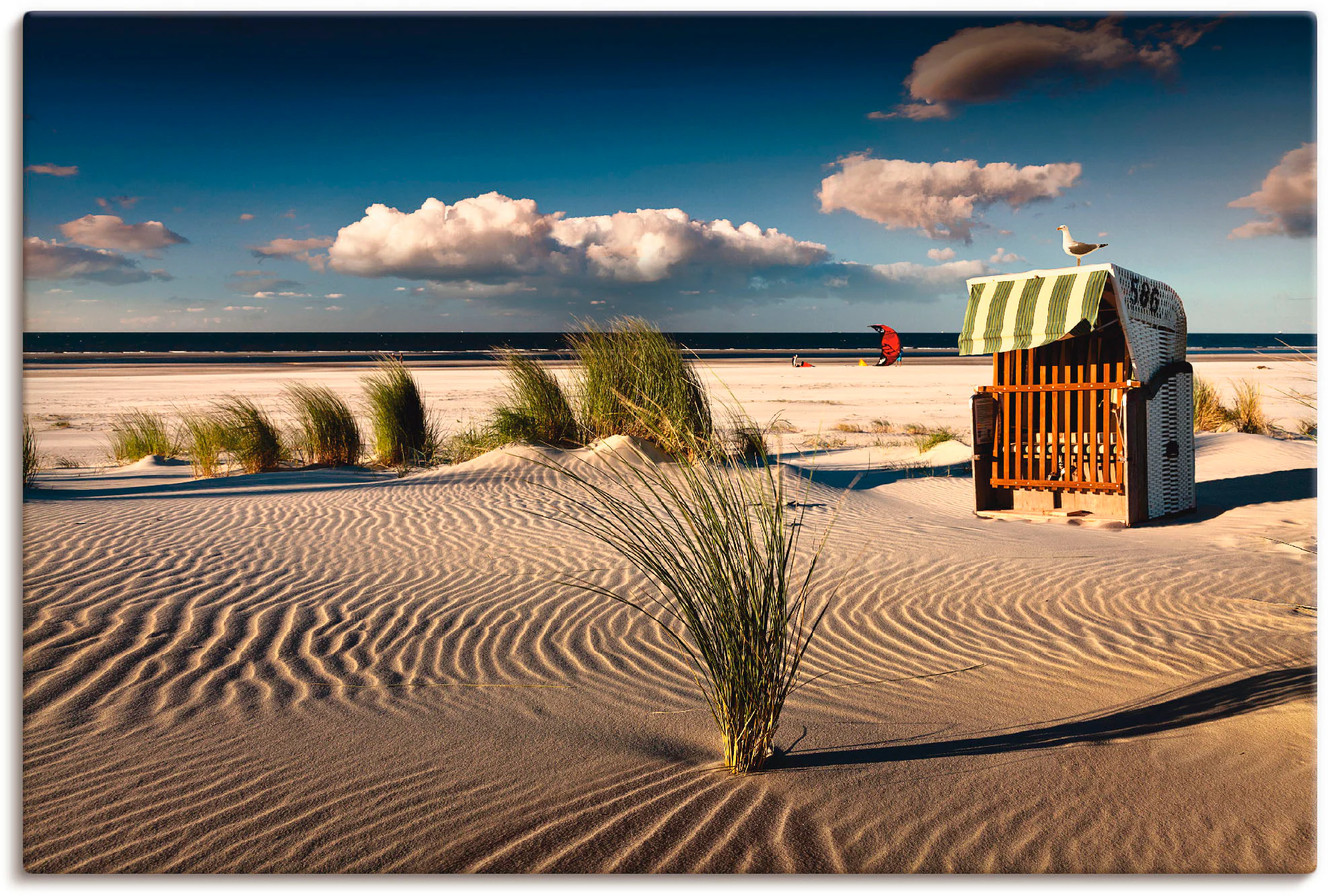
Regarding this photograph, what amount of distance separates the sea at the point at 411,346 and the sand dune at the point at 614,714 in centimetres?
173

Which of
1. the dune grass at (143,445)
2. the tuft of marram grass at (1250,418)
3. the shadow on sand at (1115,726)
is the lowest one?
the shadow on sand at (1115,726)

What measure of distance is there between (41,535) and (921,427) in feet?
42.5

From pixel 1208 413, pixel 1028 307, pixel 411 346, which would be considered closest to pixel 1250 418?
pixel 1208 413

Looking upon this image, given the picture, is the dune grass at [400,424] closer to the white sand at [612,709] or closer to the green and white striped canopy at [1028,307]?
the white sand at [612,709]

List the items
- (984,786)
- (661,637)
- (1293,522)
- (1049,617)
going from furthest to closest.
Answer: (1293,522) → (1049,617) → (661,637) → (984,786)

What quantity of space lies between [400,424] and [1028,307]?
7.72 meters

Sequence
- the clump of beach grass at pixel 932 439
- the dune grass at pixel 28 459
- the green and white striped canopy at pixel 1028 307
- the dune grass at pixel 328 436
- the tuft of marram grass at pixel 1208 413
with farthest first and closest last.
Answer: the tuft of marram grass at pixel 1208 413
the clump of beach grass at pixel 932 439
the dune grass at pixel 328 436
the dune grass at pixel 28 459
the green and white striped canopy at pixel 1028 307

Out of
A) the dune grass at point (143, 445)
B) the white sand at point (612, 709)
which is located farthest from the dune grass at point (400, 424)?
the white sand at point (612, 709)

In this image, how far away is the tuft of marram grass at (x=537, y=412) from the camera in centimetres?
998

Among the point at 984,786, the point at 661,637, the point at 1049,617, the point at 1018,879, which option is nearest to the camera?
the point at 1018,879

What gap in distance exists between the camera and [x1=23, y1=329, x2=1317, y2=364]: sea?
41312 mm

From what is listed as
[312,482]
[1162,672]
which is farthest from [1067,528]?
[312,482]

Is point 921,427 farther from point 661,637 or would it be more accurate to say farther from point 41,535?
point 41,535

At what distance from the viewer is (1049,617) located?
439 cm
